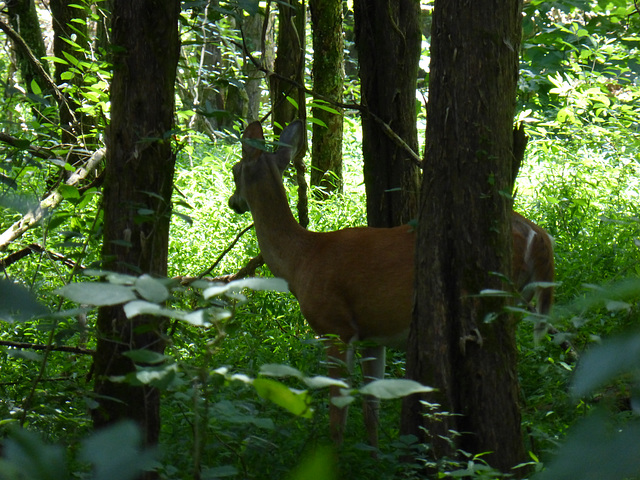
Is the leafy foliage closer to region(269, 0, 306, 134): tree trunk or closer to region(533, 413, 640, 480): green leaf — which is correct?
region(533, 413, 640, 480): green leaf

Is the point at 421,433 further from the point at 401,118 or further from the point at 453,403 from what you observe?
the point at 401,118

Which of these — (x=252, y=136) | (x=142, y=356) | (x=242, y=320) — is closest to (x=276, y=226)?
(x=252, y=136)

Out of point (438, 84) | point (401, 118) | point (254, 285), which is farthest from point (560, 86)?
point (254, 285)

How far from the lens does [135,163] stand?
2.93 meters

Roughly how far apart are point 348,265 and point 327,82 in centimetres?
460

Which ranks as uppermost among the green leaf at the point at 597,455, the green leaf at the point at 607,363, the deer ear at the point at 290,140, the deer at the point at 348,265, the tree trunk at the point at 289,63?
the tree trunk at the point at 289,63

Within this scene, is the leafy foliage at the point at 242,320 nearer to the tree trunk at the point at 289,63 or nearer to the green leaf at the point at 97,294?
the green leaf at the point at 97,294

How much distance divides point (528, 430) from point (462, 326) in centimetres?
71

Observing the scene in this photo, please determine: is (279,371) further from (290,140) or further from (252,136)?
(290,140)

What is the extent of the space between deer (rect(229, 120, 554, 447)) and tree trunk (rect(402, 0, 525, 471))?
1.17 m

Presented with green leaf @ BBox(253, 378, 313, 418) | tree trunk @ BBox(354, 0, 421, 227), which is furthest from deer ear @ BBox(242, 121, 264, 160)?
green leaf @ BBox(253, 378, 313, 418)

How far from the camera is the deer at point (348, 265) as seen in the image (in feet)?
14.8

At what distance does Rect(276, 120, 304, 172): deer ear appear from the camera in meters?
5.11

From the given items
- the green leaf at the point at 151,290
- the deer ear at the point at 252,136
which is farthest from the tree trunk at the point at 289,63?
the green leaf at the point at 151,290
